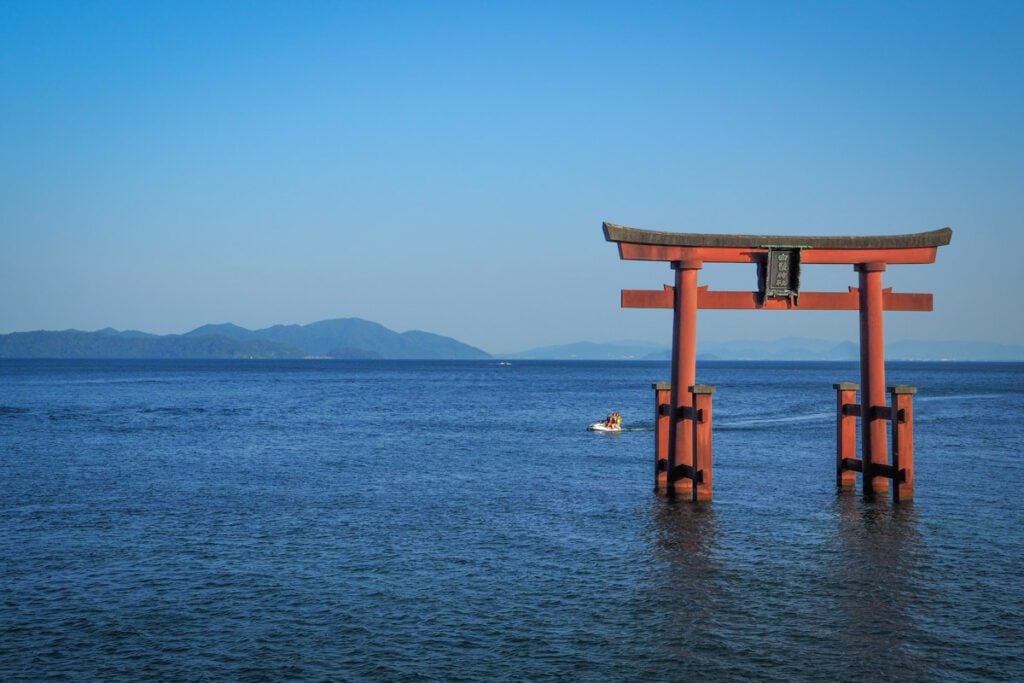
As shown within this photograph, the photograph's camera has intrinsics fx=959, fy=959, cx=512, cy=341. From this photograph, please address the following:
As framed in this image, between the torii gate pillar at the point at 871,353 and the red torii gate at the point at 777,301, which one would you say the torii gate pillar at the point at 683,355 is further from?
the torii gate pillar at the point at 871,353

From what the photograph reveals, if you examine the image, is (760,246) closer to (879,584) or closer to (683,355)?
(683,355)

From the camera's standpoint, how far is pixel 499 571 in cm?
1767

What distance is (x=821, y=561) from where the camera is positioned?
59.5ft

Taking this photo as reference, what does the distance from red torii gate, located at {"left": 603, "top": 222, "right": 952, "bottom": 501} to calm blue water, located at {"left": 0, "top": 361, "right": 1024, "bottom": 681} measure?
111 centimetres

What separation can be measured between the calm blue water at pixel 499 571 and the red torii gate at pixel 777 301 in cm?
111

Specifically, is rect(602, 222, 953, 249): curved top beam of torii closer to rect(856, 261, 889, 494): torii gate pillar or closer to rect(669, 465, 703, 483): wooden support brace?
rect(856, 261, 889, 494): torii gate pillar

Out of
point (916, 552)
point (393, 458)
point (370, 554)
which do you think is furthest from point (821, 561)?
point (393, 458)

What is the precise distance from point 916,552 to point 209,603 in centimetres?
1325

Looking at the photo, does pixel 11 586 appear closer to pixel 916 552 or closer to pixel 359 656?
pixel 359 656

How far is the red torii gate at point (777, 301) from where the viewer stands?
73.3 feet

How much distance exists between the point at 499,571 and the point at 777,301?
33.5 feet

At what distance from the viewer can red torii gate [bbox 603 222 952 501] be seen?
2233cm

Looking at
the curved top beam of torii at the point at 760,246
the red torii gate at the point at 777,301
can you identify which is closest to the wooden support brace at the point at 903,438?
the red torii gate at the point at 777,301

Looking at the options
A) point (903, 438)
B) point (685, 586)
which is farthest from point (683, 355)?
point (685, 586)
